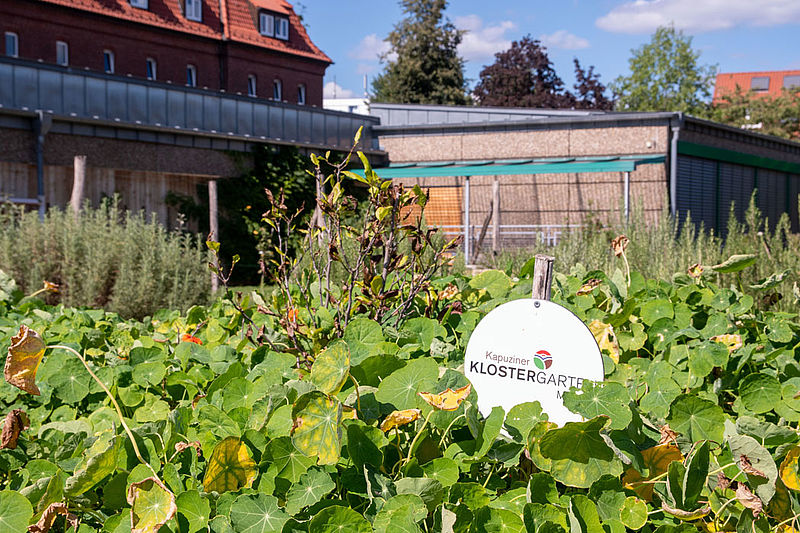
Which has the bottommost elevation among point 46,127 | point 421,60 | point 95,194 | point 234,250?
point 234,250

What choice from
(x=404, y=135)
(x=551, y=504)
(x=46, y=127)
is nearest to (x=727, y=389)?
(x=551, y=504)

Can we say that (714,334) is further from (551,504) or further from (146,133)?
(146,133)

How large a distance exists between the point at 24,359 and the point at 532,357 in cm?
115

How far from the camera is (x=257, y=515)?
130 cm

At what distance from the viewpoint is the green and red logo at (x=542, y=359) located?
5.65ft

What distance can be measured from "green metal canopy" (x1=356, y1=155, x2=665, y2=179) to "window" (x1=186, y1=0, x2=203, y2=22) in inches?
452

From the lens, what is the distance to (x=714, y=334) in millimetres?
2191

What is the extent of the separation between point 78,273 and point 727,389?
6.55 m

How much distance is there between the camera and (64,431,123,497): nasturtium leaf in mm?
1377

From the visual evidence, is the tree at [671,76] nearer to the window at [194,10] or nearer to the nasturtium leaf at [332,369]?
the window at [194,10]

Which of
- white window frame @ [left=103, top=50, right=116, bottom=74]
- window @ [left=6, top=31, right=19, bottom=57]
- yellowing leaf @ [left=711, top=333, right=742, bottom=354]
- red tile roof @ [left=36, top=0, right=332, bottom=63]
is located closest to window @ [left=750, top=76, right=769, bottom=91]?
red tile roof @ [left=36, top=0, right=332, bottom=63]

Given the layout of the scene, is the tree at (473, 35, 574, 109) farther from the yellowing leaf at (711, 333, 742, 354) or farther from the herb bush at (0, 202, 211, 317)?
the yellowing leaf at (711, 333, 742, 354)

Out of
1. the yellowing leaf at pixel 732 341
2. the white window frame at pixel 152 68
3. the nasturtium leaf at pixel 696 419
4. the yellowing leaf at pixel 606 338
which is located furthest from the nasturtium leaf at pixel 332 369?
the white window frame at pixel 152 68

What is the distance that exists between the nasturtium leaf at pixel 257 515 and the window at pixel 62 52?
81.9 feet
